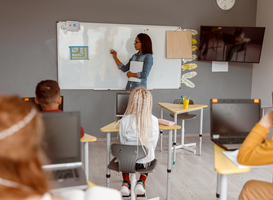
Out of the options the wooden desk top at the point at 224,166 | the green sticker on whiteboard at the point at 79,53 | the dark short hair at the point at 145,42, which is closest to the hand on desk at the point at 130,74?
the dark short hair at the point at 145,42

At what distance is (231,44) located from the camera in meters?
4.80

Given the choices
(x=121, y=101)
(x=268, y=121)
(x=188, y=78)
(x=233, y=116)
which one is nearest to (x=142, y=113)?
(x=233, y=116)

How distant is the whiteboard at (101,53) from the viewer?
4469 millimetres

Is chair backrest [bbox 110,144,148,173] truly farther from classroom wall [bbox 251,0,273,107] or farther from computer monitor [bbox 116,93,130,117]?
classroom wall [bbox 251,0,273,107]

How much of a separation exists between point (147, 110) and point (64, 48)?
268 centimetres

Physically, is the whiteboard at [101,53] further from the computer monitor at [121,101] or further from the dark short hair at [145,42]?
the computer monitor at [121,101]

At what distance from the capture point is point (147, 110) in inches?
89.6

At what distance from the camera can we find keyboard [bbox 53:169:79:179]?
4.36ft

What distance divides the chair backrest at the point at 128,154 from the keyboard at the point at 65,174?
29.0 inches

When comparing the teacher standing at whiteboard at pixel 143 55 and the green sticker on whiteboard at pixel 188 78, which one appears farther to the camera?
the green sticker on whiteboard at pixel 188 78

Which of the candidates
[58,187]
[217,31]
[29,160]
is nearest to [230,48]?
[217,31]

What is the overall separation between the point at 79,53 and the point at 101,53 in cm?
37

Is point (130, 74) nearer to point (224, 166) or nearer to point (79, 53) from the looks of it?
point (79, 53)

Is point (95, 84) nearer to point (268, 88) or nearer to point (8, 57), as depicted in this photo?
point (8, 57)
